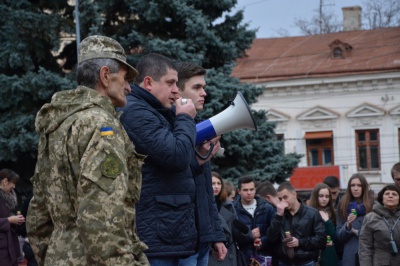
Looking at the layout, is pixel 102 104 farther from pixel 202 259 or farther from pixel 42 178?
pixel 202 259

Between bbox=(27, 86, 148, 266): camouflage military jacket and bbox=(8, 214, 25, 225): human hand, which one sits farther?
bbox=(8, 214, 25, 225): human hand

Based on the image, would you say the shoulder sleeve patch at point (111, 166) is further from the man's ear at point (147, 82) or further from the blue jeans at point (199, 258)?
the blue jeans at point (199, 258)

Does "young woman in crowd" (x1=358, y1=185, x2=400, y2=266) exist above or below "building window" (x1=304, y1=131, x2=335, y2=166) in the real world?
below

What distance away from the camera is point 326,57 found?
158 feet

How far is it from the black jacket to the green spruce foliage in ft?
21.0

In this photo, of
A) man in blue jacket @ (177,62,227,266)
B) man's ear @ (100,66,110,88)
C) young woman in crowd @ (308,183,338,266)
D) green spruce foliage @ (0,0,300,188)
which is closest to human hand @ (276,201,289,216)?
young woman in crowd @ (308,183,338,266)

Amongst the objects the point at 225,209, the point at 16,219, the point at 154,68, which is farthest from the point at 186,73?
the point at 16,219

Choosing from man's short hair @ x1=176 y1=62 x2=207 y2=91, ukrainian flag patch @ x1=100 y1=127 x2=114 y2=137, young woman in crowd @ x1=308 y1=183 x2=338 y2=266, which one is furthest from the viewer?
young woman in crowd @ x1=308 y1=183 x2=338 y2=266

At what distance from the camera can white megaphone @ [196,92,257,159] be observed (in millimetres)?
6340

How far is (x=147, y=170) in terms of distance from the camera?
577 centimetres

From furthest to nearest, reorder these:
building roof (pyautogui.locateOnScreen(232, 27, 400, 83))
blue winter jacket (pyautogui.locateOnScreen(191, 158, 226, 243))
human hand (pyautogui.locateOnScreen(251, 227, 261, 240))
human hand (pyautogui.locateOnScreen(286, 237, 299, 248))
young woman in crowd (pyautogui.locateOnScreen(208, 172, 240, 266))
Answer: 1. building roof (pyautogui.locateOnScreen(232, 27, 400, 83))
2. human hand (pyautogui.locateOnScreen(251, 227, 261, 240))
3. human hand (pyautogui.locateOnScreen(286, 237, 299, 248))
4. young woman in crowd (pyautogui.locateOnScreen(208, 172, 240, 266))
5. blue winter jacket (pyautogui.locateOnScreen(191, 158, 226, 243))

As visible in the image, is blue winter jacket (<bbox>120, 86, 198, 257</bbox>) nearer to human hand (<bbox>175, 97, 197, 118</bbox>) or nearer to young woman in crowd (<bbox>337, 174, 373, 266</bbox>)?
human hand (<bbox>175, 97, 197, 118</bbox>)

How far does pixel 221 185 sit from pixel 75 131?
23.8ft

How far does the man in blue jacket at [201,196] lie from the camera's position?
20.4 feet
